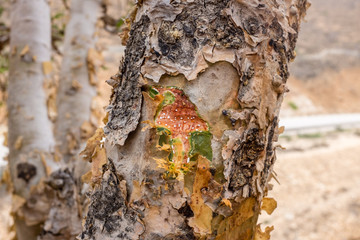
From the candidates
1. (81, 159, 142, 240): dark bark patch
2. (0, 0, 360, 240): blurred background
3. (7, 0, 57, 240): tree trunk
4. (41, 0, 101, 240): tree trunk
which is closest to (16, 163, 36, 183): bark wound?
(7, 0, 57, 240): tree trunk

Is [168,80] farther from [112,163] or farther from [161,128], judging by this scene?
[112,163]

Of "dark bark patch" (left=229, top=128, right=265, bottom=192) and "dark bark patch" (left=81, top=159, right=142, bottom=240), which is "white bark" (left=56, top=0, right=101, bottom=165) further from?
"dark bark patch" (left=229, top=128, right=265, bottom=192)

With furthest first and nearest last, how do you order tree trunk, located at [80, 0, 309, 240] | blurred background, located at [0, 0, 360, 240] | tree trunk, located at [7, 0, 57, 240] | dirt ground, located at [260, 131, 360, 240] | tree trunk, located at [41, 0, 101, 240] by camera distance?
dirt ground, located at [260, 131, 360, 240] → blurred background, located at [0, 0, 360, 240] → tree trunk, located at [41, 0, 101, 240] → tree trunk, located at [7, 0, 57, 240] → tree trunk, located at [80, 0, 309, 240]

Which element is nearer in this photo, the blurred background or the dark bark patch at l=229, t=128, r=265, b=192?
the dark bark patch at l=229, t=128, r=265, b=192

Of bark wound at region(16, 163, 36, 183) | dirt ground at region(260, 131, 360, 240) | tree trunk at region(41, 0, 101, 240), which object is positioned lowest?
bark wound at region(16, 163, 36, 183)

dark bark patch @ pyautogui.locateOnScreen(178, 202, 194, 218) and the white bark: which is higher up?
the white bark

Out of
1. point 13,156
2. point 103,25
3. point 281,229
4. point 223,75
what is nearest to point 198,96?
point 223,75
